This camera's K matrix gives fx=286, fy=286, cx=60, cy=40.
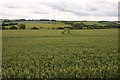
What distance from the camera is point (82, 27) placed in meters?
89.3

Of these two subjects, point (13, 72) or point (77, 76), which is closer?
point (77, 76)

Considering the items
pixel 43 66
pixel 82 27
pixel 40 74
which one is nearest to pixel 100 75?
pixel 40 74

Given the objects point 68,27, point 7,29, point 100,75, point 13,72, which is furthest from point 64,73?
point 7,29

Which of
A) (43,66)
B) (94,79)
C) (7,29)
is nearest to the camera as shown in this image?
(94,79)

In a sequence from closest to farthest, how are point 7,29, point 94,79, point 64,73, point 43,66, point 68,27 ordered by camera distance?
point 94,79 → point 64,73 → point 43,66 → point 68,27 → point 7,29

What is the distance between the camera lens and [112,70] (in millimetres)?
14141

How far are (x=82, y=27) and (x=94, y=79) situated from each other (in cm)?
7719

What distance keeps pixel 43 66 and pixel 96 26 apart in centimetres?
7843

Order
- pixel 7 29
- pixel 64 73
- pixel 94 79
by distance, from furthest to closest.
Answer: pixel 7 29, pixel 64 73, pixel 94 79

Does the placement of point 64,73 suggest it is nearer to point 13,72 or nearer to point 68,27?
point 13,72

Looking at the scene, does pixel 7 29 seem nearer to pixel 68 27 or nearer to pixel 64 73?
pixel 68 27

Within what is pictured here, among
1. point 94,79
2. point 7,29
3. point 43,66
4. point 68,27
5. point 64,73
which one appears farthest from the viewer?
point 7,29

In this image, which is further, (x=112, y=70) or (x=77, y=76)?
(x=112, y=70)

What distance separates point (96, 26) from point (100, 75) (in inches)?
3176
